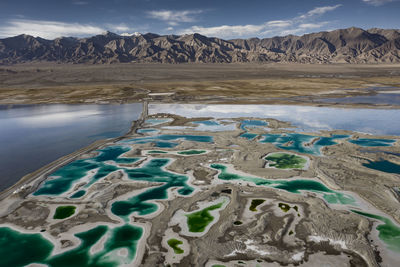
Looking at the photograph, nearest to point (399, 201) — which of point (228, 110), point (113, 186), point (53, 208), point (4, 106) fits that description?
point (113, 186)

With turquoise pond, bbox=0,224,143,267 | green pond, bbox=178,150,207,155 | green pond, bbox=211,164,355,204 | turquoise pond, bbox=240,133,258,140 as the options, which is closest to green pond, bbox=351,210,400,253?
green pond, bbox=211,164,355,204

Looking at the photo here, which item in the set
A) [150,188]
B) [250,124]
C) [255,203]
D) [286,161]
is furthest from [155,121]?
[255,203]

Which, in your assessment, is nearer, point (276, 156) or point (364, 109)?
point (276, 156)

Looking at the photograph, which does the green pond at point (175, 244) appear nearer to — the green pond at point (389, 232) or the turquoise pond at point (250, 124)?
the green pond at point (389, 232)

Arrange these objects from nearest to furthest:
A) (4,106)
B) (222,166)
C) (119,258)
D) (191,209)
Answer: (119,258) → (191,209) → (222,166) → (4,106)

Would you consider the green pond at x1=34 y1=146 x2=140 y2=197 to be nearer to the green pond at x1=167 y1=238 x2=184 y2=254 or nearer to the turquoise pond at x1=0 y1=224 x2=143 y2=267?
the turquoise pond at x1=0 y1=224 x2=143 y2=267

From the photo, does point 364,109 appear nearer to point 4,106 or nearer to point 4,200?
point 4,200
